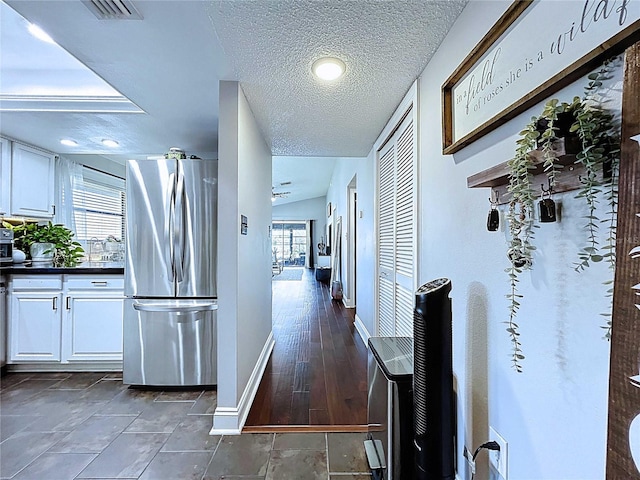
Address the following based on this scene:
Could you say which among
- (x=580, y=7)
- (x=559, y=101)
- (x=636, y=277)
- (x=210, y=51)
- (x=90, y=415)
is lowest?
(x=90, y=415)

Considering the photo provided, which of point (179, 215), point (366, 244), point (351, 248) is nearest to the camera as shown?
point (179, 215)

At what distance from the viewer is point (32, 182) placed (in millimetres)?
3291

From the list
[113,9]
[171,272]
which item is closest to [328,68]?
[113,9]

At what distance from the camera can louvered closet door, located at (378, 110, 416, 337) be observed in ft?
7.33

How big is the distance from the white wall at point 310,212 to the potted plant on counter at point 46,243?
36.0ft

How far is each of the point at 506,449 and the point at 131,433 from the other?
7.06ft

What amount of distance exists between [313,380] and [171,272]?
1532 mm

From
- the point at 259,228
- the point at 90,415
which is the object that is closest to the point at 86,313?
the point at 90,415

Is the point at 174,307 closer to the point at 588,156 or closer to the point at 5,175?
the point at 5,175

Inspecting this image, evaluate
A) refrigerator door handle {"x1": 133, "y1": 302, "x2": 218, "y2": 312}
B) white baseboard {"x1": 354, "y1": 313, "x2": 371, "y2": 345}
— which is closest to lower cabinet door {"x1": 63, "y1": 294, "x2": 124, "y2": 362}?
refrigerator door handle {"x1": 133, "y1": 302, "x2": 218, "y2": 312}

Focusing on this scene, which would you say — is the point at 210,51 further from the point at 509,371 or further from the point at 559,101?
the point at 509,371

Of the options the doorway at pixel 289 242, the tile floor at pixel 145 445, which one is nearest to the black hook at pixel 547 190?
the tile floor at pixel 145 445

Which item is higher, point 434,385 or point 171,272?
point 171,272

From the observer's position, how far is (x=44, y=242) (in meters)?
3.33
